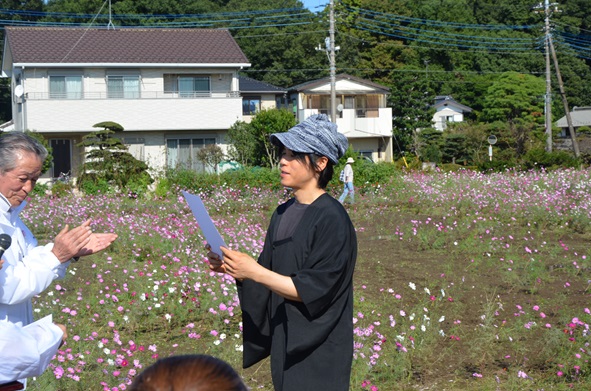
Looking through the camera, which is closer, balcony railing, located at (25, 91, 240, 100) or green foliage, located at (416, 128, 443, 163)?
balcony railing, located at (25, 91, 240, 100)

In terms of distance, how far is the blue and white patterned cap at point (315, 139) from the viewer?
2820 millimetres

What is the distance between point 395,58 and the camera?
46844mm

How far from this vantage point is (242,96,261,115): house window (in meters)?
34.8

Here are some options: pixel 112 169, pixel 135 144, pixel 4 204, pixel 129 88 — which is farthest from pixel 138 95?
pixel 4 204

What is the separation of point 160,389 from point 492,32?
5522 centimetres

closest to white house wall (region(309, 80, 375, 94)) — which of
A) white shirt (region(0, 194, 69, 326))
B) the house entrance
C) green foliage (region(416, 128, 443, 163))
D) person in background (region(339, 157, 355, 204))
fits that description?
green foliage (region(416, 128, 443, 163))

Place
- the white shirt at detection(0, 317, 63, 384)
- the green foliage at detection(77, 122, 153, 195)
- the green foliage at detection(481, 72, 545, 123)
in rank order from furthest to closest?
the green foliage at detection(481, 72, 545, 123) < the green foliage at detection(77, 122, 153, 195) < the white shirt at detection(0, 317, 63, 384)

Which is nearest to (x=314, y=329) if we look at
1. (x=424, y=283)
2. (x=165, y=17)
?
(x=424, y=283)

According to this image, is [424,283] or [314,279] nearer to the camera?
[314,279]

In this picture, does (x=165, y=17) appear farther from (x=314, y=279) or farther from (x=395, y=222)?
(x=314, y=279)

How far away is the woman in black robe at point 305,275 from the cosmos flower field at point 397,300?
5.84 feet

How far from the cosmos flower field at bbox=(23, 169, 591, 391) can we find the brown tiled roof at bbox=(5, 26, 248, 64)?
16215 millimetres

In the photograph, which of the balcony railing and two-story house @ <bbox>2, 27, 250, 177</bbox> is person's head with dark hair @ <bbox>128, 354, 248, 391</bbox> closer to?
two-story house @ <bbox>2, 27, 250, 177</bbox>

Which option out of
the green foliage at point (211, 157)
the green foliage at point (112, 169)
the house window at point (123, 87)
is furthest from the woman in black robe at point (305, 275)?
the house window at point (123, 87)
